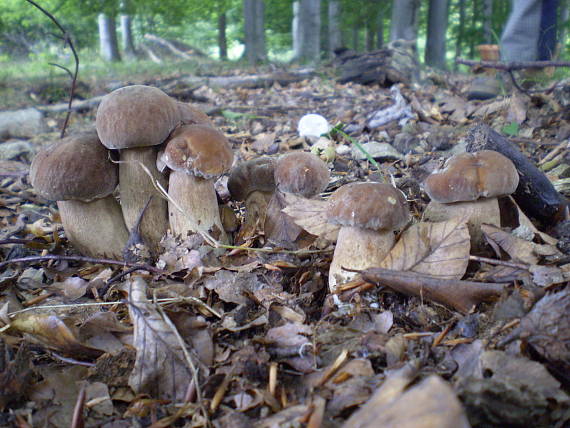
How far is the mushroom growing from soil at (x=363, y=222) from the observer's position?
1707mm

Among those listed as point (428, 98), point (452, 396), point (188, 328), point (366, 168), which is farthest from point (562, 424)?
point (428, 98)

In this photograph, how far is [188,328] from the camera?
1.62m

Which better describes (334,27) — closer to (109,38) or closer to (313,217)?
(109,38)

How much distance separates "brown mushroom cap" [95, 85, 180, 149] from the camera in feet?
6.53

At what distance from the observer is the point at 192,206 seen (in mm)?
2309

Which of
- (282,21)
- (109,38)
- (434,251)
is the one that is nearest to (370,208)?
(434,251)

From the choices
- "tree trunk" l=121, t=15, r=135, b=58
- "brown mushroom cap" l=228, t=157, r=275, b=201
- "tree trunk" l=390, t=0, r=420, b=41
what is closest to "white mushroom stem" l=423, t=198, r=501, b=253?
"brown mushroom cap" l=228, t=157, r=275, b=201

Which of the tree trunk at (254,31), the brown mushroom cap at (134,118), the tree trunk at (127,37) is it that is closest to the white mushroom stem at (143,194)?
the brown mushroom cap at (134,118)

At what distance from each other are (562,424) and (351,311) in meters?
0.79

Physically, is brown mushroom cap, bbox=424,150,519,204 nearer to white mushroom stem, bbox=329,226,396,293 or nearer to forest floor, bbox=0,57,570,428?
forest floor, bbox=0,57,570,428

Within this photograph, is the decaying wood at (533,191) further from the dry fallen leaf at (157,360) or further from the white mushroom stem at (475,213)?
the dry fallen leaf at (157,360)

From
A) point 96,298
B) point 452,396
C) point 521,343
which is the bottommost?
point 96,298

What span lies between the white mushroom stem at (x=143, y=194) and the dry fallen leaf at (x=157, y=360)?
899 mm

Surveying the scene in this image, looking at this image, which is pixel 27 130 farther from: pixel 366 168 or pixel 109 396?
pixel 109 396
